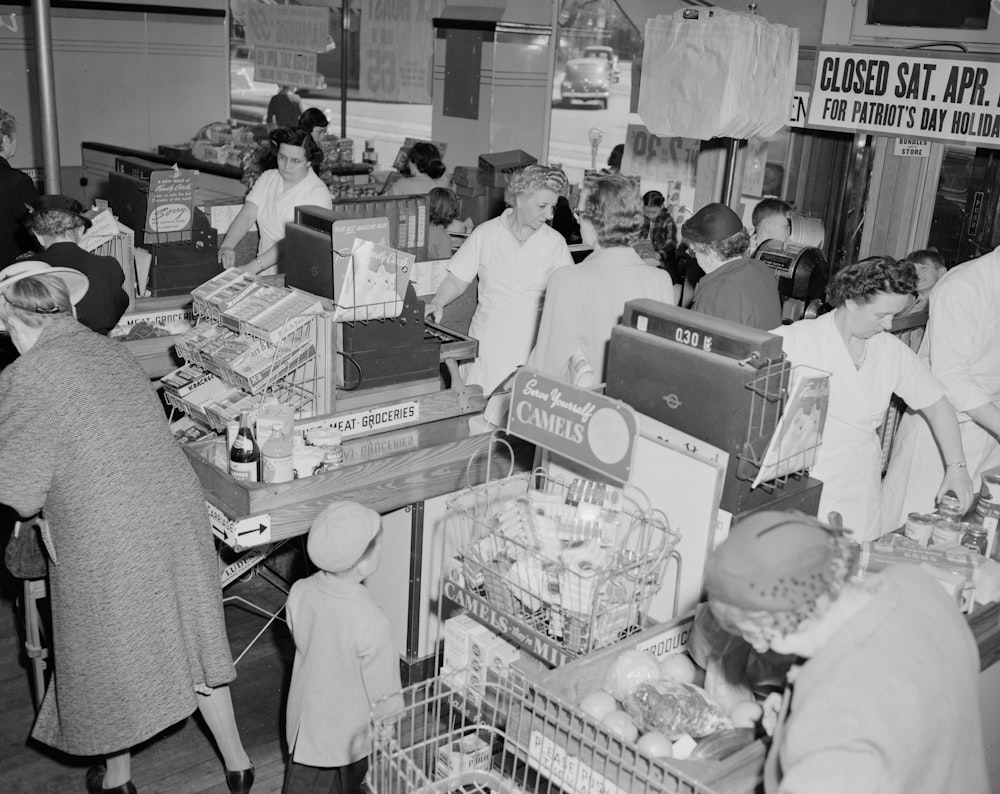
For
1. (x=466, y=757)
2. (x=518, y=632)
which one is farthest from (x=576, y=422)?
(x=466, y=757)

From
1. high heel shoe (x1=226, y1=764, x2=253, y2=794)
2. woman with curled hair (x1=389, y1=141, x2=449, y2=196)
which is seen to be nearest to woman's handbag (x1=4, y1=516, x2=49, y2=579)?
high heel shoe (x1=226, y1=764, x2=253, y2=794)

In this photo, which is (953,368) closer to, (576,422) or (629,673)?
(576,422)

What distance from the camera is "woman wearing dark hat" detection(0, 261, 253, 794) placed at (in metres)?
3.06

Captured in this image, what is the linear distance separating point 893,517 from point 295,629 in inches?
105

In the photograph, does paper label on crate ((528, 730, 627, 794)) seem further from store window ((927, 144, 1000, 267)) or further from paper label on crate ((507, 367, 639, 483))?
store window ((927, 144, 1000, 267))

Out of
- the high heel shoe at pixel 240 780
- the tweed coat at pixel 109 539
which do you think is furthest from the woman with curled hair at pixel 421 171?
the high heel shoe at pixel 240 780

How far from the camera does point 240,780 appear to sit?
3.68 m

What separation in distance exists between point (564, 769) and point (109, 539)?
170 centimetres

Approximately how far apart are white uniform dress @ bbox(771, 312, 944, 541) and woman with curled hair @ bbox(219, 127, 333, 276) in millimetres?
2886

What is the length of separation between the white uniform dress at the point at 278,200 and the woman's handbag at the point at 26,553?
2.24 metres

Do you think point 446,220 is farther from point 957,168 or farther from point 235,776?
point 235,776

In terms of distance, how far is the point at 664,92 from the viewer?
17.8ft

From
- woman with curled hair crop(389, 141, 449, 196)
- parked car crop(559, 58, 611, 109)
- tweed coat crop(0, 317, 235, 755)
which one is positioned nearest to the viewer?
tweed coat crop(0, 317, 235, 755)

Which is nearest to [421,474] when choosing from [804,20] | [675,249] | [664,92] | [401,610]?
[401,610]
